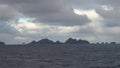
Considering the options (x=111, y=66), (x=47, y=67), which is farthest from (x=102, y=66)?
(x=47, y=67)

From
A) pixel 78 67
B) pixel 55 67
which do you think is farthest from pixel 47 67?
pixel 78 67

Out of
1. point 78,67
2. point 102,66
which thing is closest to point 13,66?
point 78,67

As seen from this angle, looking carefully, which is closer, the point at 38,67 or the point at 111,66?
the point at 38,67

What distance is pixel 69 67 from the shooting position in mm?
83750

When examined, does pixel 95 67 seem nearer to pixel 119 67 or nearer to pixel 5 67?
pixel 119 67

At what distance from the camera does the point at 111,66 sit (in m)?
87.2

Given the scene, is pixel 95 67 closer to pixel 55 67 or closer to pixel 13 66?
pixel 55 67

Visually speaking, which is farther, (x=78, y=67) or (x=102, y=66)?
(x=102, y=66)

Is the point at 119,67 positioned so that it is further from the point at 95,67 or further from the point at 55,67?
the point at 55,67

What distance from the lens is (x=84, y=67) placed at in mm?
82875

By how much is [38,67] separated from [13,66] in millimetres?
7356

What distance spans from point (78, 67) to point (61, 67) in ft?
15.3

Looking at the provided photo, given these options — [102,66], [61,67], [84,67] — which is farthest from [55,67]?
[102,66]

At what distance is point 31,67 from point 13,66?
5.92 metres
